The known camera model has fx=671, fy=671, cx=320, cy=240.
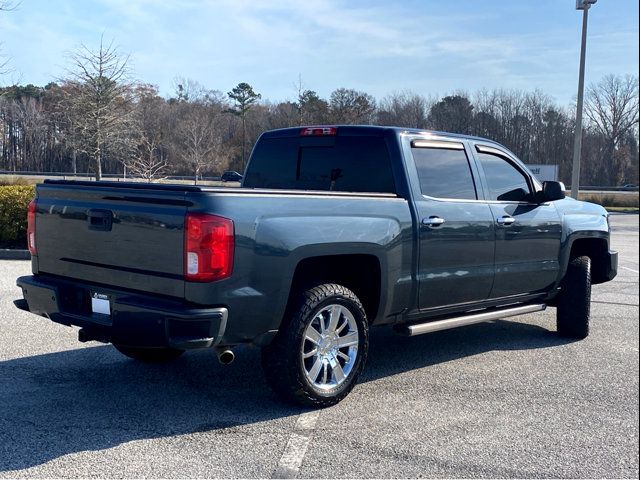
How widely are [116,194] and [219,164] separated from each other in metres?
32.8

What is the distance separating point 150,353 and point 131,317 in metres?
1.59

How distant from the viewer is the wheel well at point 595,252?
7.18m

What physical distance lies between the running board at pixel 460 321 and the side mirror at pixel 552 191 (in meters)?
1.04

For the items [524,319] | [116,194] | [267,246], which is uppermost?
[116,194]

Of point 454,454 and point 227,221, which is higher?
point 227,221

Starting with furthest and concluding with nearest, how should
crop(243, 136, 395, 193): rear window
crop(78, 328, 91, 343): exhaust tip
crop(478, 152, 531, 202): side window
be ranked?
crop(478, 152, 531, 202): side window, crop(243, 136, 395, 193): rear window, crop(78, 328, 91, 343): exhaust tip

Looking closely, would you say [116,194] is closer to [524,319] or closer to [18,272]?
[524,319]

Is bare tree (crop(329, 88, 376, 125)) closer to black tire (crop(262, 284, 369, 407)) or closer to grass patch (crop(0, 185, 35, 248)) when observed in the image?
grass patch (crop(0, 185, 35, 248))

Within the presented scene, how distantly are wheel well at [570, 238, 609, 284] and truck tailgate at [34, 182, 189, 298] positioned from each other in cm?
459

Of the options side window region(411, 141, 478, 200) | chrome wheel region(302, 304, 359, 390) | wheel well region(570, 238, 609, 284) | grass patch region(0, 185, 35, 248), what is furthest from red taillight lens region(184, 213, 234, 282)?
grass patch region(0, 185, 35, 248)

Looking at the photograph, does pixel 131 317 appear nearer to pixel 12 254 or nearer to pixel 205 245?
pixel 205 245

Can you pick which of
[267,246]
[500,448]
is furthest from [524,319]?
[267,246]

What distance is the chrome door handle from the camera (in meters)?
5.93

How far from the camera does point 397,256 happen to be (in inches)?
198
